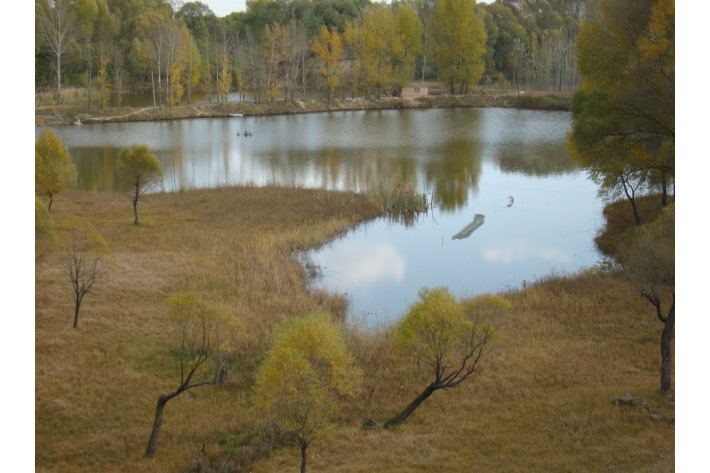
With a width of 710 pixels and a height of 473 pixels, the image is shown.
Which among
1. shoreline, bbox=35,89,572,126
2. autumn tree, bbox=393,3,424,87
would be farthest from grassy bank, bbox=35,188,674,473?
autumn tree, bbox=393,3,424,87

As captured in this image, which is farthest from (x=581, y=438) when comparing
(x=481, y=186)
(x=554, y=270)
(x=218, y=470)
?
(x=481, y=186)

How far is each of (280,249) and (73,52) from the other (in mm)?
40427

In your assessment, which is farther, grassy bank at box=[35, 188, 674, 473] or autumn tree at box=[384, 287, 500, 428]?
autumn tree at box=[384, 287, 500, 428]

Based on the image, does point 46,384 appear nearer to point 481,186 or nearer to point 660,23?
point 660,23

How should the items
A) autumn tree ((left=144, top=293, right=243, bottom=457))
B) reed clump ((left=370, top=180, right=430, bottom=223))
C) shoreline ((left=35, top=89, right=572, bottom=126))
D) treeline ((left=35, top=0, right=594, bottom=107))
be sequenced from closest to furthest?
autumn tree ((left=144, top=293, right=243, bottom=457)), reed clump ((left=370, top=180, right=430, bottom=223)), shoreline ((left=35, top=89, right=572, bottom=126)), treeline ((left=35, top=0, right=594, bottom=107))

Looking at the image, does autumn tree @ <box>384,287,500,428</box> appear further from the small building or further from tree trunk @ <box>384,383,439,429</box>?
the small building

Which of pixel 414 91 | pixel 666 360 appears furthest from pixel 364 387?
→ pixel 414 91

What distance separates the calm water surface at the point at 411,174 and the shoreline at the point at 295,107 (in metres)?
1.89

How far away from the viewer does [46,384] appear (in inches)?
381

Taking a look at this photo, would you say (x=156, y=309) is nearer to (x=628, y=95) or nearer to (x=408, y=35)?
(x=628, y=95)

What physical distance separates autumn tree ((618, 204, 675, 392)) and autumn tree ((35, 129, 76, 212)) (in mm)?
15247

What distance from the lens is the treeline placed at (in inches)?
1987

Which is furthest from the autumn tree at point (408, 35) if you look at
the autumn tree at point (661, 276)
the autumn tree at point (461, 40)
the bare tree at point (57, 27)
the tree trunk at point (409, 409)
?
the tree trunk at point (409, 409)

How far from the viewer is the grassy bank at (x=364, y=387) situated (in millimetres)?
8062
